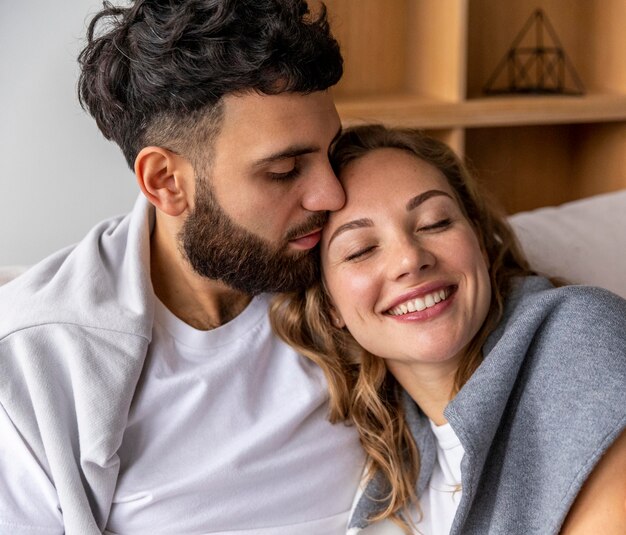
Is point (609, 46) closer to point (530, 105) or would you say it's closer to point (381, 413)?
point (530, 105)

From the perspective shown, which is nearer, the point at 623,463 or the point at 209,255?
the point at 623,463

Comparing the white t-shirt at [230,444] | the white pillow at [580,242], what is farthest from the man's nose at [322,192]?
the white pillow at [580,242]

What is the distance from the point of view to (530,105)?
2387mm

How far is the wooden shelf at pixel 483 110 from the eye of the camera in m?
2.20

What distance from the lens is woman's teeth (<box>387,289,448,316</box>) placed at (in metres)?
1.43

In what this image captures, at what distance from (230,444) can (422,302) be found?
0.37 m

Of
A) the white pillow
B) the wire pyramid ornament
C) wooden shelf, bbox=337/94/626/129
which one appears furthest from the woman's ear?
the wire pyramid ornament

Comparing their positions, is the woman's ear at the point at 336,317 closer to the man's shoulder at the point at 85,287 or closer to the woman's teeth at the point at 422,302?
the woman's teeth at the point at 422,302

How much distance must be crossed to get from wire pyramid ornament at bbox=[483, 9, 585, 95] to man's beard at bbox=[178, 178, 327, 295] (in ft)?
4.29

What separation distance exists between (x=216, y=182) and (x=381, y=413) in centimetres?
47

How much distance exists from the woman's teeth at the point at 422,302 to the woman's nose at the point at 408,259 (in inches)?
1.5

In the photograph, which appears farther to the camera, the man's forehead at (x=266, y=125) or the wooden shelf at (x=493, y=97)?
the wooden shelf at (x=493, y=97)

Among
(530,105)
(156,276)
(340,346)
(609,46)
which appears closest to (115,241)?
(156,276)

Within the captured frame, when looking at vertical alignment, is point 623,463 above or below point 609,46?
below
